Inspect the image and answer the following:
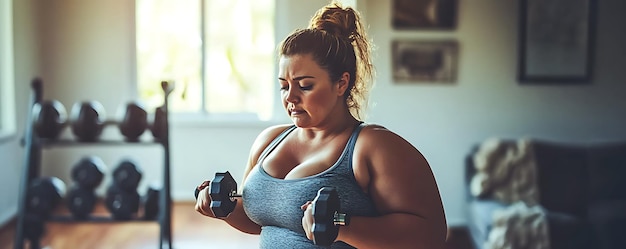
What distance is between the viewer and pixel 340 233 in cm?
87

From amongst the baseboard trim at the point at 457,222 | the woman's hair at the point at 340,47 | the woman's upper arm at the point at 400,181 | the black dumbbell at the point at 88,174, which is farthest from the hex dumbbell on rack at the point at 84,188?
the woman's upper arm at the point at 400,181

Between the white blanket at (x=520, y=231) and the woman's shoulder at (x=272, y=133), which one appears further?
the white blanket at (x=520, y=231)

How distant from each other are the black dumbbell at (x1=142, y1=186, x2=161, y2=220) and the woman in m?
2.11

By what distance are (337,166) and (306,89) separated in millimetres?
102

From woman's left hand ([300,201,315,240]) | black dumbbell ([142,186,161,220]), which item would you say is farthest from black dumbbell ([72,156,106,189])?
woman's left hand ([300,201,315,240])

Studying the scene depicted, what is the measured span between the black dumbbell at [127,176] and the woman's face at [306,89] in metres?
2.26

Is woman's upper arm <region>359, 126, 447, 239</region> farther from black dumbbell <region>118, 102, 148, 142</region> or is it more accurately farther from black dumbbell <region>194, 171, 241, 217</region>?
black dumbbell <region>118, 102, 148, 142</region>

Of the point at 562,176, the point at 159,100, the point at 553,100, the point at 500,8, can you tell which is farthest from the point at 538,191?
the point at 159,100

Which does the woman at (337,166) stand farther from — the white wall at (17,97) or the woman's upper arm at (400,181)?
the white wall at (17,97)

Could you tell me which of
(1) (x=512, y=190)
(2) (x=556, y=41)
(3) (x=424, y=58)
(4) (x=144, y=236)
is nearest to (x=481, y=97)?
(3) (x=424, y=58)

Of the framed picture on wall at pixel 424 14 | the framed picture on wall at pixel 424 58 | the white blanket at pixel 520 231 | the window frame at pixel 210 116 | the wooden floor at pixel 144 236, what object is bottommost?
the wooden floor at pixel 144 236

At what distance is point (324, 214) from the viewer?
0.79m

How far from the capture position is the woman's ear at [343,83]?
0.95 meters

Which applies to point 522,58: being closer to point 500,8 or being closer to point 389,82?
point 500,8
